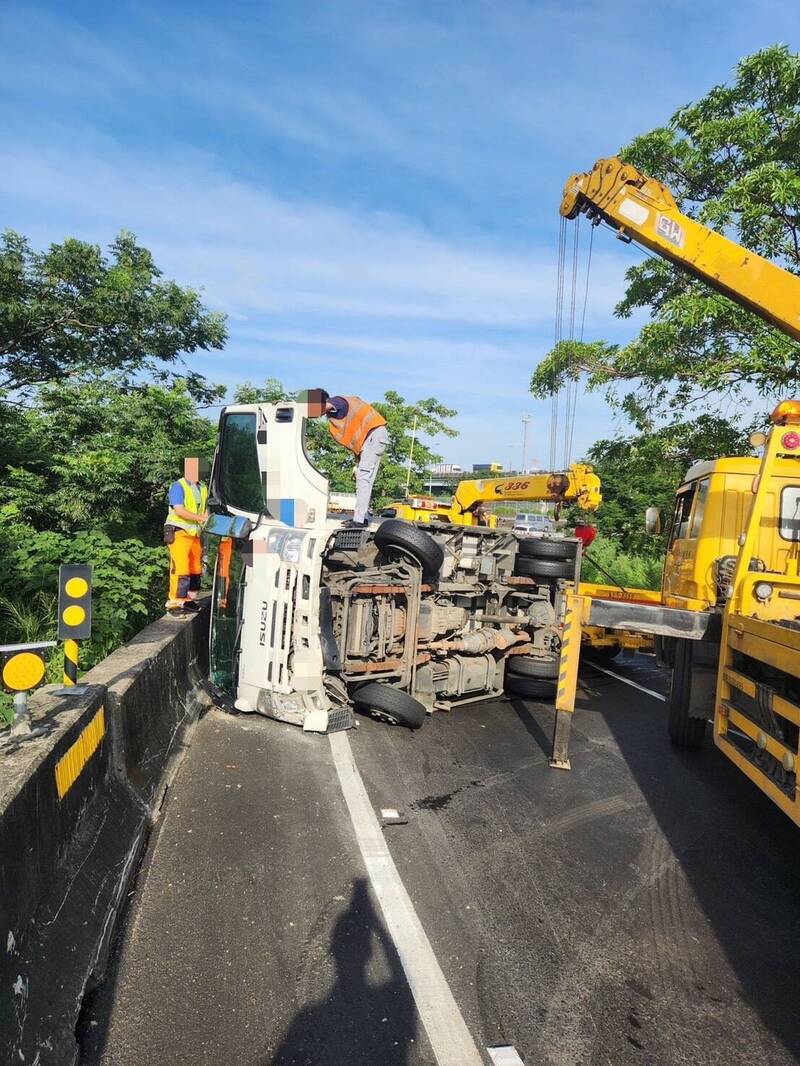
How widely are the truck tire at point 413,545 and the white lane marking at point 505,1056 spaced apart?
13.7ft

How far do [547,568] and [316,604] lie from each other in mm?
3128

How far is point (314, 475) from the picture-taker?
5852 mm

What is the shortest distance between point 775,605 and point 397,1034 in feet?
11.7

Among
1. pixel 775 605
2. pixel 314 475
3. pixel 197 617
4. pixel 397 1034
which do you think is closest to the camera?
pixel 397 1034

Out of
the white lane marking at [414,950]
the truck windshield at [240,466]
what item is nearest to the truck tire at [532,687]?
the white lane marking at [414,950]

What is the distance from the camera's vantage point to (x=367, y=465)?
6.32 meters

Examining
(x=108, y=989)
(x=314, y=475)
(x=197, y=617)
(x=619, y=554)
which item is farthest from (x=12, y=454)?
(x=619, y=554)

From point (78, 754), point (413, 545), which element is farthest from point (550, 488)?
point (78, 754)

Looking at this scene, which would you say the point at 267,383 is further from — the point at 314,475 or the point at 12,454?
the point at 314,475

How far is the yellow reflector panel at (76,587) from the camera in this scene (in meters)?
3.21

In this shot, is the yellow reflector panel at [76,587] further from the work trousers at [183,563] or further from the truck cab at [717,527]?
the truck cab at [717,527]

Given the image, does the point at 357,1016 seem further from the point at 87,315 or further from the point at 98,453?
the point at 87,315

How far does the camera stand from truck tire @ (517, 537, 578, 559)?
7.65 m

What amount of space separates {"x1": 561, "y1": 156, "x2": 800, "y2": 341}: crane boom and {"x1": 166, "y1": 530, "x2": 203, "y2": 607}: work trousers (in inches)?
227
